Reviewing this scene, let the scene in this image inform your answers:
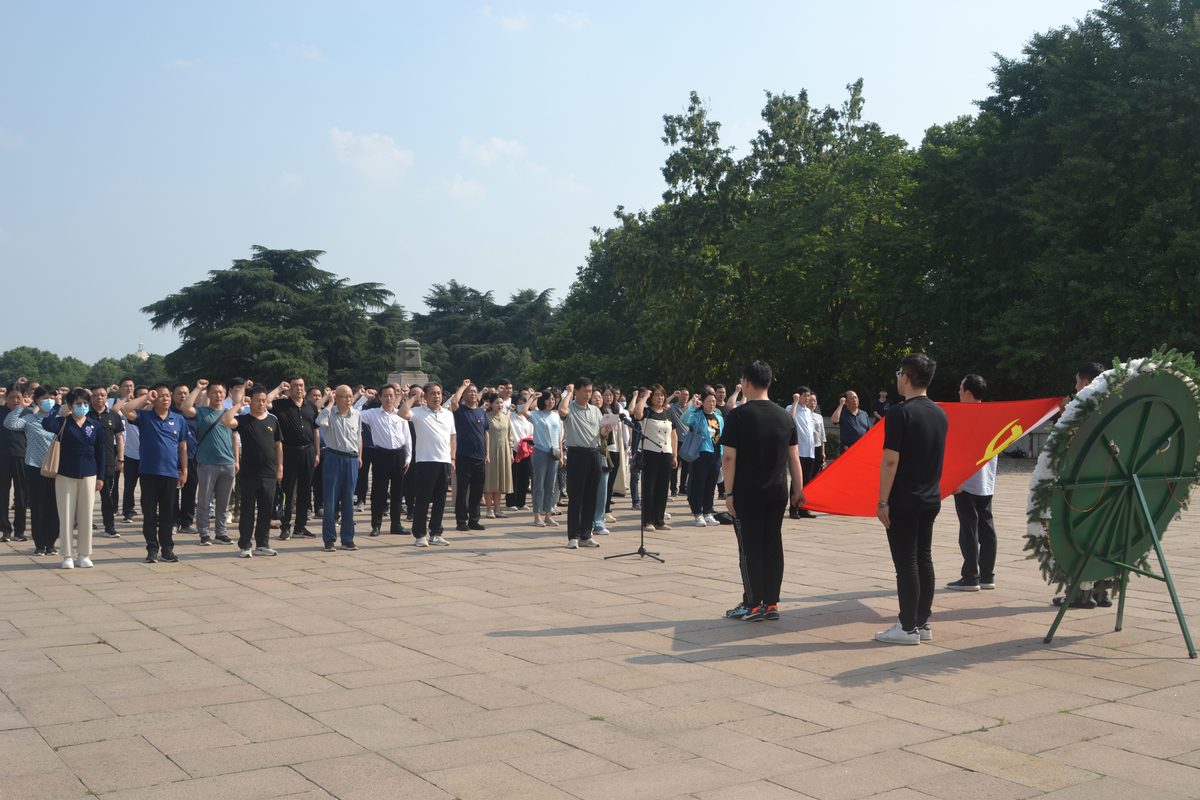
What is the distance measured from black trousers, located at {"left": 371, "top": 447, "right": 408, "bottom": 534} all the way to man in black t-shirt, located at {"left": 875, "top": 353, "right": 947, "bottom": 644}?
800cm

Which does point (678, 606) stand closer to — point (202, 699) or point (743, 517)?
point (743, 517)

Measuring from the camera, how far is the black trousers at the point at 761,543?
289 inches

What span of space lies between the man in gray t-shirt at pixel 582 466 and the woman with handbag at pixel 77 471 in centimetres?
504

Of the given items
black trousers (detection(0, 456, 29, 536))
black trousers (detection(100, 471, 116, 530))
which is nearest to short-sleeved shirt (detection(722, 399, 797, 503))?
black trousers (detection(100, 471, 116, 530))

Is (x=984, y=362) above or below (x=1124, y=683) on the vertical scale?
above

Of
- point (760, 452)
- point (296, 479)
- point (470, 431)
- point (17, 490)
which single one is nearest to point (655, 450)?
point (470, 431)

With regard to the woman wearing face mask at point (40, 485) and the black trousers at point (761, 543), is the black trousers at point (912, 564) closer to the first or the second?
the black trousers at point (761, 543)

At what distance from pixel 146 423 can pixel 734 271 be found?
33.2m

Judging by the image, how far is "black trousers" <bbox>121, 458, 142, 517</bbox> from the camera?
14.3 m

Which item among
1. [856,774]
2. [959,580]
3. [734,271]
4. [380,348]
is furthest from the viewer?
[380,348]

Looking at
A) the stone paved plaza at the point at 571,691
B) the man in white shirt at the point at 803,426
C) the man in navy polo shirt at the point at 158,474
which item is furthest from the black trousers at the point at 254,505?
the man in white shirt at the point at 803,426

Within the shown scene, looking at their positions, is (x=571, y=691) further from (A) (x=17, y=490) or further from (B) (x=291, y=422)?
(A) (x=17, y=490)

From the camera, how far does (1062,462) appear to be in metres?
6.45

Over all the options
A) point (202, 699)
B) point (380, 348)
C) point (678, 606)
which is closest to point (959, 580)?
point (678, 606)
